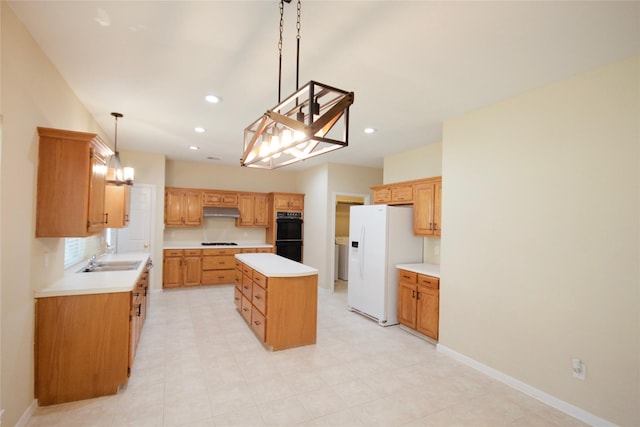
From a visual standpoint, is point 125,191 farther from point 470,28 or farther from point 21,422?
point 470,28

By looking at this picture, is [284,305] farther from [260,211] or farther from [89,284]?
[260,211]

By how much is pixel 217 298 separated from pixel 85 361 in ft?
10.3

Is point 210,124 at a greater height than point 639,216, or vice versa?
point 210,124

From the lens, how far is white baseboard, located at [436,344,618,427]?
2309 mm

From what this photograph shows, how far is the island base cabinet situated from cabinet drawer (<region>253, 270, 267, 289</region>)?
133 centimetres

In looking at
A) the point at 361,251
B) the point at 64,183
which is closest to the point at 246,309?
the point at 361,251

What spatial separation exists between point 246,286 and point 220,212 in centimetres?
297

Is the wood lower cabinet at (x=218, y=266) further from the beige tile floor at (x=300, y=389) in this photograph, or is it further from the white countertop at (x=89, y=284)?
the white countertop at (x=89, y=284)

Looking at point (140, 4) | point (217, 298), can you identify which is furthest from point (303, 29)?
point (217, 298)

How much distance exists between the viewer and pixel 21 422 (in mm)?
2080

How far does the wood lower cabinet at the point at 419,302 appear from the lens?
12.3 ft

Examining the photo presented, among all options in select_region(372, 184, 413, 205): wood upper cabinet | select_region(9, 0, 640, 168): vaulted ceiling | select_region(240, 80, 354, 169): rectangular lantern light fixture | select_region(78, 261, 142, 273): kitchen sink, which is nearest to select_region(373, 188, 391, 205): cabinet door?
select_region(372, 184, 413, 205): wood upper cabinet

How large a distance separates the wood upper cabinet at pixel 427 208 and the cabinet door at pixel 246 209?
4063mm

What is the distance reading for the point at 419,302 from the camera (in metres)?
3.98
